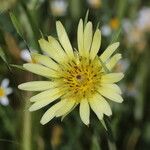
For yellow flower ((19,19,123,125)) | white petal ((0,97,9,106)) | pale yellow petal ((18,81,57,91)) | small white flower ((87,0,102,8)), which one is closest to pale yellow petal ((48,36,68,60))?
yellow flower ((19,19,123,125))

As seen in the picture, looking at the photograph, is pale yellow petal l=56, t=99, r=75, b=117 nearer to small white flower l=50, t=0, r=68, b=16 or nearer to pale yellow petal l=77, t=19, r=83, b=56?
pale yellow petal l=77, t=19, r=83, b=56

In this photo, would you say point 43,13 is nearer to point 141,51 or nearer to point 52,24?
point 52,24

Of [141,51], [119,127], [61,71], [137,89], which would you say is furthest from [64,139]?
[61,71]

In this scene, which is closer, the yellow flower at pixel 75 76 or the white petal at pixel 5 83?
the yellow flower at pixel 75 76

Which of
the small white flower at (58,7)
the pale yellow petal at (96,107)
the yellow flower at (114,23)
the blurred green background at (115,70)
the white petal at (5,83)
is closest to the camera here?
the pale yellow petal at (96,107)

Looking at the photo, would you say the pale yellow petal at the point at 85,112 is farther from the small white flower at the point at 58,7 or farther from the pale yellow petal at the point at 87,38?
the small white flower at the point at 58,7

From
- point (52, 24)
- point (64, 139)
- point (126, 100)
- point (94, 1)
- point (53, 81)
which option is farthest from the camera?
point (94, 1)

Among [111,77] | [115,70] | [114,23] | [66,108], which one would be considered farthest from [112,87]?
[114,23]

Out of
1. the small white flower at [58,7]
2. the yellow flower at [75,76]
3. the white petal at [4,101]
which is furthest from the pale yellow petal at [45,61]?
the small white flower at [58,7]
